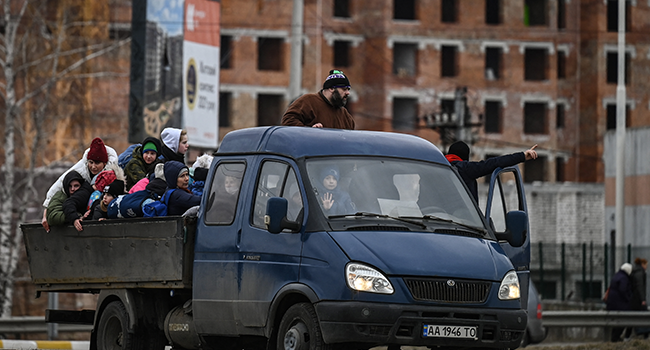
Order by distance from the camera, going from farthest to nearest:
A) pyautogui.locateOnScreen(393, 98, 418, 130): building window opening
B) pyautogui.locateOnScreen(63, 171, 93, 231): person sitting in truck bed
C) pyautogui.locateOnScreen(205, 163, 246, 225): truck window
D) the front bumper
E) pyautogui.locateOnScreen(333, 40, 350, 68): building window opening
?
pyautogui.locateOnScreen(393, 98, 418, 130): building window opening < pyautogui.locateOnScreen(333, 40, 350, 68): building window opening < pyautogui.locateOnScreen(63, 171, 93, 231): person sitting in truck bed < pyautogui.locateOnScreen(205, 163, 246, 225): truck window < the front bumper

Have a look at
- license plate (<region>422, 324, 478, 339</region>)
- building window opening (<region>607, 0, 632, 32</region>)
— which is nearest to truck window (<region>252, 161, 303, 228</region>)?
license plate (<region>422, 324, 478, 339</region>)

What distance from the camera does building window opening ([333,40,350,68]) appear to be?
71000 millimetres

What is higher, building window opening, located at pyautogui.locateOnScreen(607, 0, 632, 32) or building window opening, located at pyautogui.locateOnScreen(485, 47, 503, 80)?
building window opening, located at pyautogui.locateOnScreen(607, 0, 632, 32)

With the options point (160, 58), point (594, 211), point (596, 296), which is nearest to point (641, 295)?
point (596, 296)

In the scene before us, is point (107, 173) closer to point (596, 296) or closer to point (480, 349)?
point (480, 349)

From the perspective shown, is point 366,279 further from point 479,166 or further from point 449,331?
point 479,166

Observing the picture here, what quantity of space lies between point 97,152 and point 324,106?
8.90ft

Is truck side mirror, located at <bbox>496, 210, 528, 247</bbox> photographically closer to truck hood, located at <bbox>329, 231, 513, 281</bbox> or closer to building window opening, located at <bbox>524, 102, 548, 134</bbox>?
truck hood, located at <bbox>329, 231, 513, 281</bbox>

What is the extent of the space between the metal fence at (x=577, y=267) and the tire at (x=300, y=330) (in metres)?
23.4


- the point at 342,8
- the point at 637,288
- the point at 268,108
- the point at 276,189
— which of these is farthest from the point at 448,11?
the point at 276,189

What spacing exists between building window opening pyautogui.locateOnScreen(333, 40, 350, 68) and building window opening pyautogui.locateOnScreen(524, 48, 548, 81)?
10318 mm

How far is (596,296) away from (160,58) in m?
13.7

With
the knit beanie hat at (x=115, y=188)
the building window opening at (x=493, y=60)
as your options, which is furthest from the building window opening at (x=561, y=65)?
the knit beanie hat at (x=115, y=188)

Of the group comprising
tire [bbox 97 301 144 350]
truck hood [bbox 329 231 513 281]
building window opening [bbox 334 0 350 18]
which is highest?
building window opening [bbox 334 0 350 18]
